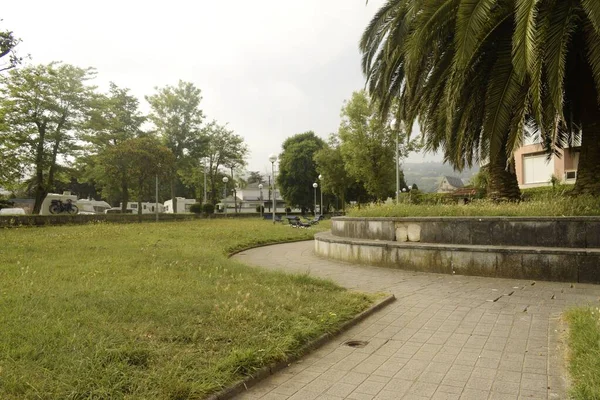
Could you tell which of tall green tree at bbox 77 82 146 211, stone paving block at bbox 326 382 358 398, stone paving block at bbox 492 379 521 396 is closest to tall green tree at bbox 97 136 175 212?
tall green tree at bbox 77 82 146 211

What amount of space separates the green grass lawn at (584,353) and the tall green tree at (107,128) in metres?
29.7

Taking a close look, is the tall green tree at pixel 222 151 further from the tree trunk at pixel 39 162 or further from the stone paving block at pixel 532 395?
the stone paving block at pixel 532 395

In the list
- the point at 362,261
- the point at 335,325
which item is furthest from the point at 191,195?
the point at 335,325

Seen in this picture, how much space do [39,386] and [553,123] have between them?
898 cm

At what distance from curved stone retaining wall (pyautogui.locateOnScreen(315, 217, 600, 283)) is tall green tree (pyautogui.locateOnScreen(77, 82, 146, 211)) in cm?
2467

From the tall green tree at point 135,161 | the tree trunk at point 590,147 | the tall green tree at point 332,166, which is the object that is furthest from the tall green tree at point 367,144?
the tree trunk at point 590,147

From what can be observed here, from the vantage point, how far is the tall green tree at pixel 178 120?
132 feet

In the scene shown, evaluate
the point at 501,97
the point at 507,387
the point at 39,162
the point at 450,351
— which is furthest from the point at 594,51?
the point at 39,162

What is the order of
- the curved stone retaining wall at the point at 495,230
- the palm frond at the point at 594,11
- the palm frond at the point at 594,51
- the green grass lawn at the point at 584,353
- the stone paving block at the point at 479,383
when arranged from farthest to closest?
the curved stone retaining wall at the point at 495,230 → the palm frond at the point at 594,51 → the palm frond at the point at 594,11 → the stone paving block at the point at 479,383 → the green grass lawn at the point at 584,353

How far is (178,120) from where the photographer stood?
4053cm

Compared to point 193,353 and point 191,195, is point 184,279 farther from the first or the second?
point 191,195

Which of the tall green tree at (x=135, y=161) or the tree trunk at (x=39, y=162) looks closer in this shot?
the tree trunk at (x=39, y=162)

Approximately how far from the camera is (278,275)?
7641 mm

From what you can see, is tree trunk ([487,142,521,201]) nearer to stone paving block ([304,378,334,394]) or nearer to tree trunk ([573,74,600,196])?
tree trunk ([573,74,600,196])
